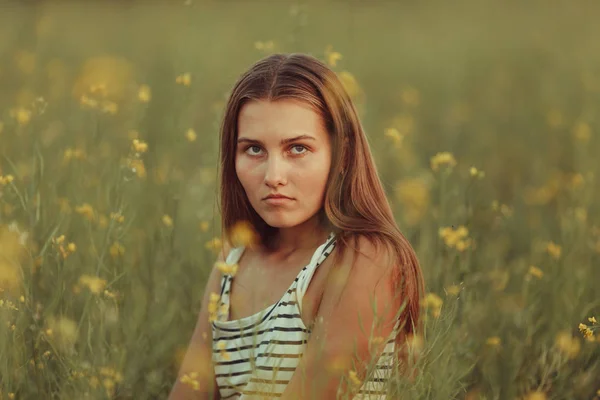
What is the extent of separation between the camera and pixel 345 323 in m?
2.07

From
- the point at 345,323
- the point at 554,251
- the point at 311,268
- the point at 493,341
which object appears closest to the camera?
the point at 345,323

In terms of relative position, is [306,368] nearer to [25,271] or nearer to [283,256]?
[283,256]

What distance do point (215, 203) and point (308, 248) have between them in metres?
0.74

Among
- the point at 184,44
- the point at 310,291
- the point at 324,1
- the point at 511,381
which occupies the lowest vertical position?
the point at 511,381

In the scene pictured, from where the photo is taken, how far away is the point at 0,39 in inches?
210

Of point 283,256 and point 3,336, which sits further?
point 283,256

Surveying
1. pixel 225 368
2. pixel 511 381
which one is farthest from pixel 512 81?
pixel 225 368

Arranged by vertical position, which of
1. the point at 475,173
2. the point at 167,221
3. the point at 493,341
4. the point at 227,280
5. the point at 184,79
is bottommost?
the point at 493,341

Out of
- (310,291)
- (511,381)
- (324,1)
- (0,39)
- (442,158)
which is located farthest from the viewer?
(324,1)

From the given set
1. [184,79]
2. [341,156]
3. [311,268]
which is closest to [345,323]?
[311,268]

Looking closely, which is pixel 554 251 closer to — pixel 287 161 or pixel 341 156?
pixel 341 156

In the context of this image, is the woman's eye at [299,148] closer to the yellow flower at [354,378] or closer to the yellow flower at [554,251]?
the yellow flower at [354,378]

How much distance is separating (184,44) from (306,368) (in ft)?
5.27

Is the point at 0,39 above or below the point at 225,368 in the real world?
above
